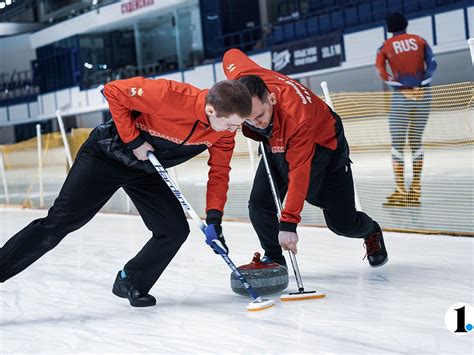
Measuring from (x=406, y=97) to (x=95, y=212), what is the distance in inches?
131

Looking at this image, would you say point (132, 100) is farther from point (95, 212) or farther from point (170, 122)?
point (95, 212)

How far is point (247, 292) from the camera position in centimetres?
337

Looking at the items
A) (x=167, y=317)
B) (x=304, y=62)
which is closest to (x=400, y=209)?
(x=167, y=317)

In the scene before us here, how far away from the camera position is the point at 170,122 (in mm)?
2959

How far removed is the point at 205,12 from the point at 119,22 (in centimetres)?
392

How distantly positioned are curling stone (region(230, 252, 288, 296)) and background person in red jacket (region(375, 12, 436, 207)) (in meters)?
2.74

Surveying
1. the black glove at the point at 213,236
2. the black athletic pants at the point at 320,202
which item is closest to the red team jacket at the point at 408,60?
the black athletic pants at the point at 320,202

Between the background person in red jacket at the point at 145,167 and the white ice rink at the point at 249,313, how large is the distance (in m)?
0.27

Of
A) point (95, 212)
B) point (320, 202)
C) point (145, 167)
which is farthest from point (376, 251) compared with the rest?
point (95, 212)

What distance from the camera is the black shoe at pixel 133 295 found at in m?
3.34

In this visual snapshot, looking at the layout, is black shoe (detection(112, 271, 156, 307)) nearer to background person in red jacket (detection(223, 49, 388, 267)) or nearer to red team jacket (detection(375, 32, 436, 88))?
background person in red jacket (detection(223, 49, 388, 267))

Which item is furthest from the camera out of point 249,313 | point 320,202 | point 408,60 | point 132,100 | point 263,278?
point 408,60

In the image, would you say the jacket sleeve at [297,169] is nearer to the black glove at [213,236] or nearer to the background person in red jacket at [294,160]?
the background person in red jacket at [294,160]

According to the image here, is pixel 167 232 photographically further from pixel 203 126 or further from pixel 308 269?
pixel 308 269
